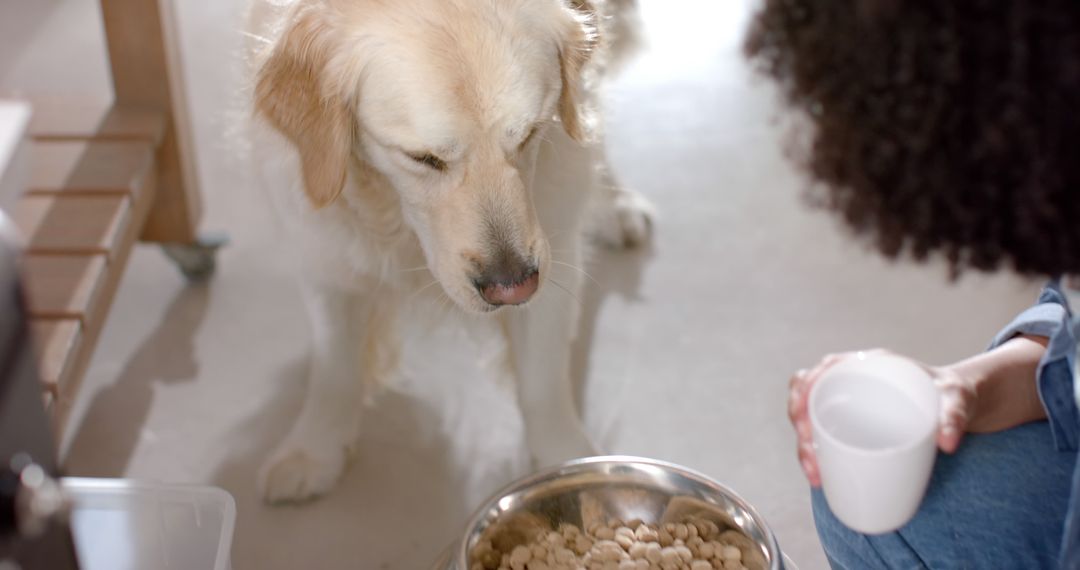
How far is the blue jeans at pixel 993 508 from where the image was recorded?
3.83 feet

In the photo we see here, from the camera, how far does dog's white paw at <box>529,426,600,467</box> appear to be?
1719mm

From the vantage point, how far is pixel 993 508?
1.17m

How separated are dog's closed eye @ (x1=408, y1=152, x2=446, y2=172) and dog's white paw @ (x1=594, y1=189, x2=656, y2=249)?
873 millimetres

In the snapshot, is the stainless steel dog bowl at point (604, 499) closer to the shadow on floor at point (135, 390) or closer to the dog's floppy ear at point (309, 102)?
the dog's floppy ear at point (309, 102)

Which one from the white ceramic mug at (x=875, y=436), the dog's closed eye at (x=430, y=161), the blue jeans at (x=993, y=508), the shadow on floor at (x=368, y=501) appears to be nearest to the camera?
the white ceramic mug at (x=875, y=436)

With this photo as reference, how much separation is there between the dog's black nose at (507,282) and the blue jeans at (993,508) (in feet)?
1.55

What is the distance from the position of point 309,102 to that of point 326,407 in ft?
1.94

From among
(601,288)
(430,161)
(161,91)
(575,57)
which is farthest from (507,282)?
(161,91)

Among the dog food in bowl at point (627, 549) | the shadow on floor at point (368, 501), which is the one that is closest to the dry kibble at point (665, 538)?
the dog food in bowl at point (627, 549)

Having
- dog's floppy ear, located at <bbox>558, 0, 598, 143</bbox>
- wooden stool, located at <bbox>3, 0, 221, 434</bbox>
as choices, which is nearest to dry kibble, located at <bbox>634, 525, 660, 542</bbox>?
dog's floppy ear, located at <bbox>558, 0, 598, 143</bbox>

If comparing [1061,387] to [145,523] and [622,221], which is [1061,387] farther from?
[622,221]

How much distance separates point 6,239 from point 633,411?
1255mm

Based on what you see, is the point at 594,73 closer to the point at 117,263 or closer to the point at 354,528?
the point at 354,528

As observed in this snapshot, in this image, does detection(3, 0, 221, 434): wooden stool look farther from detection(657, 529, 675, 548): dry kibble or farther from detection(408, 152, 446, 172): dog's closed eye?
detection(657, 529, 675, 548): dry kibble
